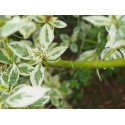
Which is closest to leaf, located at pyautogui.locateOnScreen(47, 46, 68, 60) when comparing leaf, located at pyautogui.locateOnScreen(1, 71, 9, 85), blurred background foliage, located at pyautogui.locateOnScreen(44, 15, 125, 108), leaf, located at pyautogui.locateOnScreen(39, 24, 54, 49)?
leaf, located at pyautogui.locateOnScreen(39, 24, 54, 49)

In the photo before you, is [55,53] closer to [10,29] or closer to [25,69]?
[25,69]

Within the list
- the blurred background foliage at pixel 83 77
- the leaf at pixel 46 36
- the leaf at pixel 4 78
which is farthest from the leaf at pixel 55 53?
the blurred background foliage at pixel 83 77

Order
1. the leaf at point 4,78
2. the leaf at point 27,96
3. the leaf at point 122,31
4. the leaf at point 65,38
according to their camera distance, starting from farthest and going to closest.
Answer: the leaf at point 65,38 → the leaf at point 4,78 → the leaf at point 122,31 → the leaf at point 27,96

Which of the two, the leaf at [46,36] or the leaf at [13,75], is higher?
the leaf at [46,36]

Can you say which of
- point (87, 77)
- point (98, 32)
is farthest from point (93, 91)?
point (98, 32)

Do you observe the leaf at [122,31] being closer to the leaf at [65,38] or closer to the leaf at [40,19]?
the leaf at [40,19]

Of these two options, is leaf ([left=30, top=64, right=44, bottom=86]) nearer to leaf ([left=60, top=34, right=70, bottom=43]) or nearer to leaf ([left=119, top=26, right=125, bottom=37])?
leaf ([left=119, top=26, right=125, bottom=37])
